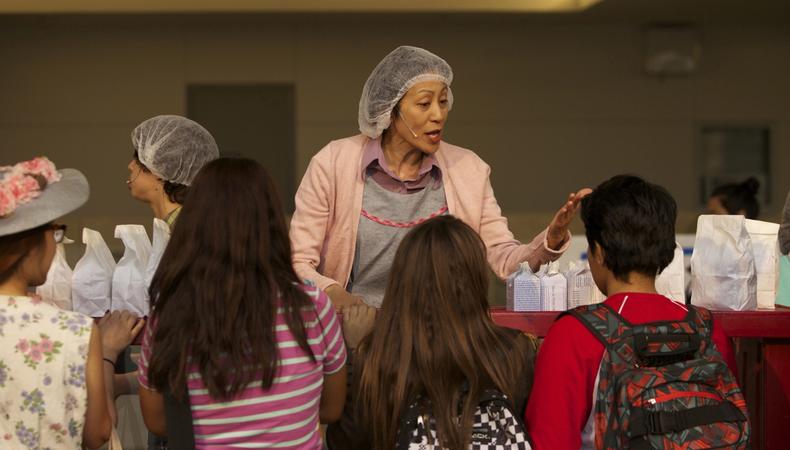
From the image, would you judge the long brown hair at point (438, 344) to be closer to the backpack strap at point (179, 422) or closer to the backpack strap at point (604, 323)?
the backpack strap at point (604, 323)

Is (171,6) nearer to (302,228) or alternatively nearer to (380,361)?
(302,228)

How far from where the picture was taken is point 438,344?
253 centimetres

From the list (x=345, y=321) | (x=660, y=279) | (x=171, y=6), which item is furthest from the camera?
(x=171, y=6)

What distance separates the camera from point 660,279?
133 inches

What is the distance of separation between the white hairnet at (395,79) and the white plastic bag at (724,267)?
0.94 m

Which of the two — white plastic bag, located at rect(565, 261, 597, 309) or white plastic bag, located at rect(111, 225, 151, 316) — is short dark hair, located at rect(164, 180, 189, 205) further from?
white plastic bag, located at rect(565, 261, 597, 309)

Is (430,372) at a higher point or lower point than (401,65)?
lower

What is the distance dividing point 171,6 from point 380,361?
6533 millimetres

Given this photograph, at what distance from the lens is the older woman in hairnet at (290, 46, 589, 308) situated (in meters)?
3.40

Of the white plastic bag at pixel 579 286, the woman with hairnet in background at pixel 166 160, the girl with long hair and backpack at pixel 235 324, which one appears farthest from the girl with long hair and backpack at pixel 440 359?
the woman with hairnet in background at pixel 166 160

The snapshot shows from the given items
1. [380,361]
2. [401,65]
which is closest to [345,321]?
[380,361]

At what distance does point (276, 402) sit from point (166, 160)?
1.63 m

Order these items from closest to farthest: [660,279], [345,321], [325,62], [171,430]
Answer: [171,430] < [345,321] < [660,279] < [325,62]

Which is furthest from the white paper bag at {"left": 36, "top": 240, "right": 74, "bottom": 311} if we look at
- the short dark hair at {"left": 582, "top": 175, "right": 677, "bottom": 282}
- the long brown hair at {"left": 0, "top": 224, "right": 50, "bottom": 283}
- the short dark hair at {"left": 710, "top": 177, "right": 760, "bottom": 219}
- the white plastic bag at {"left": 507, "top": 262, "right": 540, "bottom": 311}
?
the short dark hair at {"left": 710, "top": 177, "right": 760, "bottom": 219}
